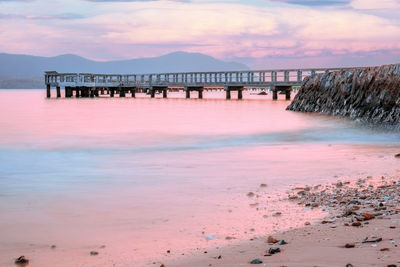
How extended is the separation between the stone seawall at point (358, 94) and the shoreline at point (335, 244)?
1652cm

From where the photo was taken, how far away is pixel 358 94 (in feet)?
94.3

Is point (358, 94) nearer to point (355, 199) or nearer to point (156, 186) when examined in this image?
point (156, 186)

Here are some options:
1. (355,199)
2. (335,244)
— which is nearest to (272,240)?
(335,244)

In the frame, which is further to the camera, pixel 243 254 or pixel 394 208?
pixel 394 208

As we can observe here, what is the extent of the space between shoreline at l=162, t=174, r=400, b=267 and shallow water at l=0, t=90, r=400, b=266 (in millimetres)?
437

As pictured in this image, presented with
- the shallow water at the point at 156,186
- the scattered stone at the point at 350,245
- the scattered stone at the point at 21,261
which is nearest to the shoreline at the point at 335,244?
the scattered stone at the point at 350,245

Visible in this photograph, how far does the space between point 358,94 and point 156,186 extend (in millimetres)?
19858

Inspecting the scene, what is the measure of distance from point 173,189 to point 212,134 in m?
15.3

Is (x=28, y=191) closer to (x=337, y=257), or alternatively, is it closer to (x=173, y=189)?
(x=173, y=189)

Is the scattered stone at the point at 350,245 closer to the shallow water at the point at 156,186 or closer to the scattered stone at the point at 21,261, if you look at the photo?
the shallow water at the point at 156,186

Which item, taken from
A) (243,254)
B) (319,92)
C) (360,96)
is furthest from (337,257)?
(319,92)

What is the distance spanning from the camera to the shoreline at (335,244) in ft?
17.8

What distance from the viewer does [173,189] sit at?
1090 centimetres

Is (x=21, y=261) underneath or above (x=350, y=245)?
underneath
